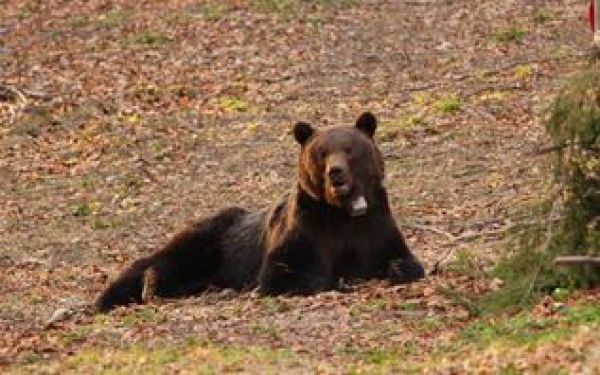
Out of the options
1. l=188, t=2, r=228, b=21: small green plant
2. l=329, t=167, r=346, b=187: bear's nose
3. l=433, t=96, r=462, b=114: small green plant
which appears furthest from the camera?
l=188, t=2, r=228, b=21: small green plant

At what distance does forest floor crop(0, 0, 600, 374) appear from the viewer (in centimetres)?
998

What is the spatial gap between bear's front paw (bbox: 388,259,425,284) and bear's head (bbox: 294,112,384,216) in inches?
16.8

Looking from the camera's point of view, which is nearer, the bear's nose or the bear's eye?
the bear's nose

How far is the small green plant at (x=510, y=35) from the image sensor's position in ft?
80.9

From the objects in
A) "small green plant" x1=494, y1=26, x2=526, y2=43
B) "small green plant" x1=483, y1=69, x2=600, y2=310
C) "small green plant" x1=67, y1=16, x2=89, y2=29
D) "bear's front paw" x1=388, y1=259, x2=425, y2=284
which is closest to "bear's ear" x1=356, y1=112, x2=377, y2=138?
"bear's front paw" x1=388, y1=259, x2=425, y2=284

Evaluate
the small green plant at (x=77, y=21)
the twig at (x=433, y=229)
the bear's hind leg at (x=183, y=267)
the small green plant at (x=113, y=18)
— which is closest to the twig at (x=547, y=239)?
the twig at (x=433, y=229)

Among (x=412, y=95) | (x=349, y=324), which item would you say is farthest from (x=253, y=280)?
(x=412, y=95)

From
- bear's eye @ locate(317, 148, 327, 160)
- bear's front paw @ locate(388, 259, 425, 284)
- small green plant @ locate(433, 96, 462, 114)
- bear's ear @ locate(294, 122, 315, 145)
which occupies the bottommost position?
bear's front paw @ locate(388, 259, 425, 284)

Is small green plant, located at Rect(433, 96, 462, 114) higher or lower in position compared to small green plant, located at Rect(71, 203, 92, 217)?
higher

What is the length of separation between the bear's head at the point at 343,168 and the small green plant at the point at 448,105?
798 centimetres

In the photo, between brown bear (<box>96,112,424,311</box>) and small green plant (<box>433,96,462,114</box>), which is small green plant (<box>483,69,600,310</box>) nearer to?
brown bear (<box>96,112,424,311</box>)

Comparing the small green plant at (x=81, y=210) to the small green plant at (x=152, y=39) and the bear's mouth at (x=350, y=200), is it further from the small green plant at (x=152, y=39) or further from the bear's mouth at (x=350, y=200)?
the small green plant at (x=152, y=39)

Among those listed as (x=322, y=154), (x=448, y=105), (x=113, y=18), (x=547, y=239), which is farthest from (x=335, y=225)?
(x=113, y=18)

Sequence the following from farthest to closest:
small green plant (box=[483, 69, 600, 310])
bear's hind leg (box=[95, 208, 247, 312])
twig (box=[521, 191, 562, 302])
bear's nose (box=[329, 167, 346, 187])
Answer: bear's hind leg (box=[95, 208, 247, 312]) → bear's nose (box=[329, 167, 346, 187]) → twig (box=[521, 191, 562, 302]) → small green plant (box=[483, 69, 600, 310])
